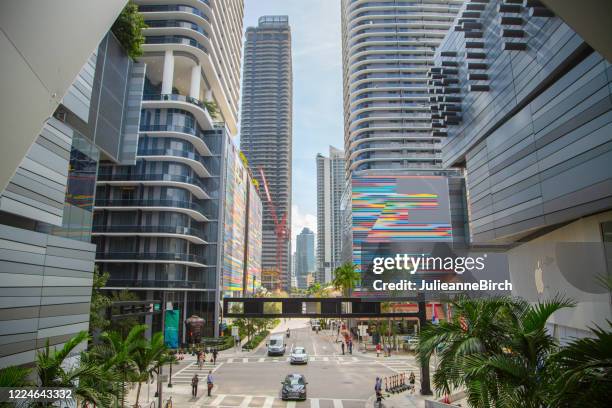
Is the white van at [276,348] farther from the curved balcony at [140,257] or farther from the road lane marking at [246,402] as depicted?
the road lane marking at [246,402]

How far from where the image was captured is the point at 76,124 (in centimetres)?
2227

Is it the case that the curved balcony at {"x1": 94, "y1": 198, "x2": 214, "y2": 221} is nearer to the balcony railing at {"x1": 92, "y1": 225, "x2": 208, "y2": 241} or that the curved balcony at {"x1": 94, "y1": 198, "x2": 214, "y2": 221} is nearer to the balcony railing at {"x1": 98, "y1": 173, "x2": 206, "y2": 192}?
the balcony railing at {"x1": 92, "y1": 225, "x2": 208, "y2": 241}

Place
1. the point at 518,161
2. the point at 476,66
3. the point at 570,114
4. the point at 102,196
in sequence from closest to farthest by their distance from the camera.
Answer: the point at 570,114
the point at 518,161
the point at 476,66
the point at 102,196

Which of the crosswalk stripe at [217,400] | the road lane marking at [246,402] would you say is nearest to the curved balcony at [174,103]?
the crosswalk stripe at [217,400]

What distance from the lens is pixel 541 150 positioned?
70.1 ft

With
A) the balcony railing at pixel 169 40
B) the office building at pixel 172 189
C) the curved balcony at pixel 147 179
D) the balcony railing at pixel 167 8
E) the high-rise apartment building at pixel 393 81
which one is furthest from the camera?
the high-rise apartment building at pixel 393 81

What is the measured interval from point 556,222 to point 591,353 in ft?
58.7

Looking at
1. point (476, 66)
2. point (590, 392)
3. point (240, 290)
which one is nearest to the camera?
point (590, 392)

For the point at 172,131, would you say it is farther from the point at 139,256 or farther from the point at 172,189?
the point at 139,256

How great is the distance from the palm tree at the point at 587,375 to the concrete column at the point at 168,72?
5542 centimetres

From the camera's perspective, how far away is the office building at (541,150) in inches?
699

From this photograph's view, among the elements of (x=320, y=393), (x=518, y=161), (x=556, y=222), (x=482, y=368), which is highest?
(x=518, y=161)

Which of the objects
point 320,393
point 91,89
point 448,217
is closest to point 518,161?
point 320,393

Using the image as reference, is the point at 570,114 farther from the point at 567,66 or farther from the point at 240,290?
the point at 240,290
